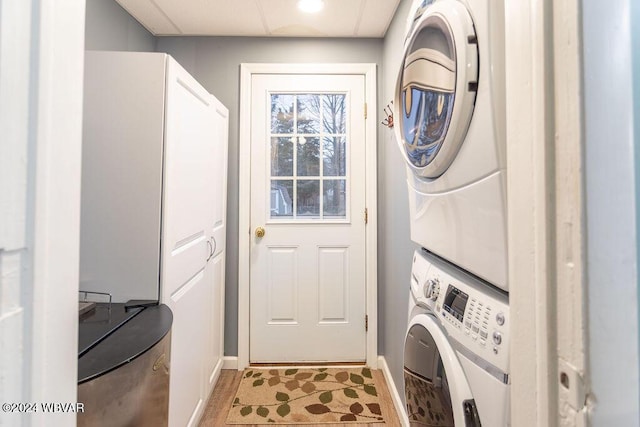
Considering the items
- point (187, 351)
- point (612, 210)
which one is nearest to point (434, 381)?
point (612, 210)

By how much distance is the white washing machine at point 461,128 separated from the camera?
575 mm

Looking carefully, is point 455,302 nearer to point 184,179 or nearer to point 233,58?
point 184,179

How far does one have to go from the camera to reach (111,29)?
1644 millimetres

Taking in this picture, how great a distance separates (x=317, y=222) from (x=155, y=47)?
5.48ft

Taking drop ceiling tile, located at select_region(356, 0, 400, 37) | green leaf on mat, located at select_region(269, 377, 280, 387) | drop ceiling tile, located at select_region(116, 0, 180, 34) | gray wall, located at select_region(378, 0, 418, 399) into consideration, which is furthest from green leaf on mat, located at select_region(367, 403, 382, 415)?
drop ceiling tile, located at select_region(116, 0, 180, 34)

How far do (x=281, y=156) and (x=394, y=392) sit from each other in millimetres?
1663

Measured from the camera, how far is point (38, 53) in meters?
0.35

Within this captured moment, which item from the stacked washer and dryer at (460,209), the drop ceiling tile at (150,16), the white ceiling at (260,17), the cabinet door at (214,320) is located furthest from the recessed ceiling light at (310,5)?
the cabinet door at (214,320)

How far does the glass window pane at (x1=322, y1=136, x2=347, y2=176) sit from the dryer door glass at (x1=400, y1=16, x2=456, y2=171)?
115 cm

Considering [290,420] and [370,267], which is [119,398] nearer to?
[290,420]

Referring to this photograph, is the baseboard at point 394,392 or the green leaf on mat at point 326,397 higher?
the baseboard at point 394,392

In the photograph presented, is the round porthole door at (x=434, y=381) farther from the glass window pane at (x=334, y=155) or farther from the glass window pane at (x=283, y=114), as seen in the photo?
the glass window pane at (x=283, y=114)

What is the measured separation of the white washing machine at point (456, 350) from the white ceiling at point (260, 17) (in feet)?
5.24

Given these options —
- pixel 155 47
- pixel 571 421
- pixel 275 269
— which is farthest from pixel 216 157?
pixel 571 421
